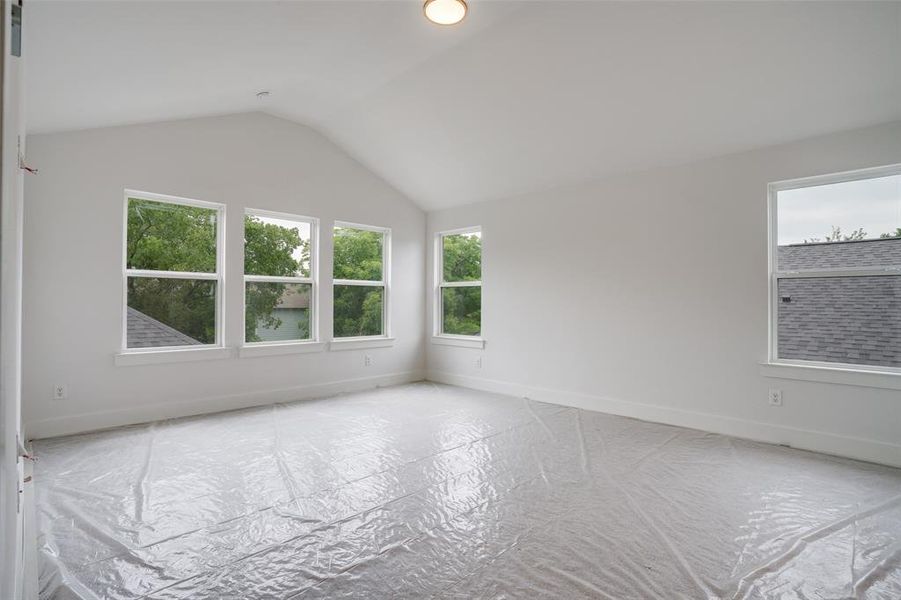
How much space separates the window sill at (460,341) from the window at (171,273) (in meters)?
2.73

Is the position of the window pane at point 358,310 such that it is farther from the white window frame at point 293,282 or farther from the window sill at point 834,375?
the window sill at point 834,375

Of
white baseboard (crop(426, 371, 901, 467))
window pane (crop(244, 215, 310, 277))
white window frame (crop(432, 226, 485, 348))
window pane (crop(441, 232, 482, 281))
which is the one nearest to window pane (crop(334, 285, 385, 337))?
window pane (crop(244, 215, 310, 277))

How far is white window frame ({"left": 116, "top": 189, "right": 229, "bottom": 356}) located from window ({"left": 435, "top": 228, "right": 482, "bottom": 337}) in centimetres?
275

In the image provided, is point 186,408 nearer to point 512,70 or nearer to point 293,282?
point 293,282

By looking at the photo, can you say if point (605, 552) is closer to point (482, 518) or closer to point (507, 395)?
point (482, 518)

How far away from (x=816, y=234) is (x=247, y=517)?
444cm

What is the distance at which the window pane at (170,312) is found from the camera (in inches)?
164

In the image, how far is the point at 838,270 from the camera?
3.51 metres

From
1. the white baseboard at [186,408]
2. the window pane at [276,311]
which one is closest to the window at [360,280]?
the window pane at [276,311]

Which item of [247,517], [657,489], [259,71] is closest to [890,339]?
[657,489]

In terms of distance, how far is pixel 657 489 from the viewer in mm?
2795

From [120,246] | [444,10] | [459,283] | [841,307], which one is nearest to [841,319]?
[841,307]

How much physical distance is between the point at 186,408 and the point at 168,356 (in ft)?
1.73

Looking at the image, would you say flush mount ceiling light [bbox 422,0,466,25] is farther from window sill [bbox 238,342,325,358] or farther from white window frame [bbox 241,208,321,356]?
window sill [bbox 238,342,325,358]
